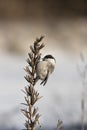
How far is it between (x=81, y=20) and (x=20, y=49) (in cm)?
105

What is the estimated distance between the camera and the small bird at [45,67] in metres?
1.47

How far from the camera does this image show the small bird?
1474 mm

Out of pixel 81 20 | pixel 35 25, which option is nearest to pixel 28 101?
pixel 81 20

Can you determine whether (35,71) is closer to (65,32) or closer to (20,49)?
(20,49)

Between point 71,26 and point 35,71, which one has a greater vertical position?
point 71,26

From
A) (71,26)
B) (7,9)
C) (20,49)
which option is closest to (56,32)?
(71,26)

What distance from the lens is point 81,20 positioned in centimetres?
816

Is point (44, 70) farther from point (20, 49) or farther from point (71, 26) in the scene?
point (71, 26)

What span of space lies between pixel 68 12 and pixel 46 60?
7638 millimetres

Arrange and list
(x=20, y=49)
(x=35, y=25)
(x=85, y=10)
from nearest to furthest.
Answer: (x=20, y=49) → (x=85, y=10) → (x=35, y=25)

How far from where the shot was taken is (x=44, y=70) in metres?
1.49

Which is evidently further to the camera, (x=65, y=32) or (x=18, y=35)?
(x=65, y=32)

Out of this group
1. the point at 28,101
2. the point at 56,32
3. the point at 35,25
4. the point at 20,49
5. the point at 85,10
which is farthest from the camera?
the point at 56,32

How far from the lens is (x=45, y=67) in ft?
4.92
